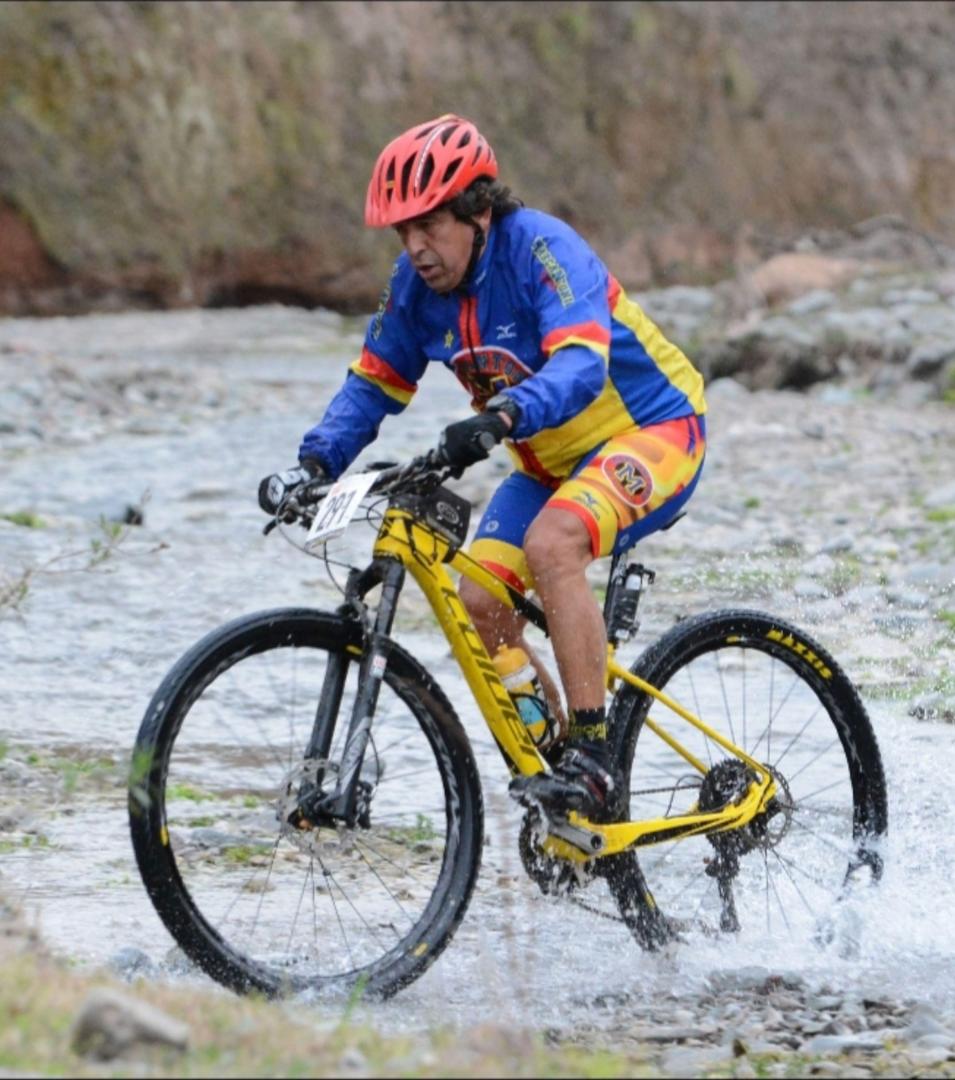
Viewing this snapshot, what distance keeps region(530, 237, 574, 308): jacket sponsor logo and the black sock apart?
101cm

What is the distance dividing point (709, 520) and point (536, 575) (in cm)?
760

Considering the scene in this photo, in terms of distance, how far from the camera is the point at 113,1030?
3.78 m

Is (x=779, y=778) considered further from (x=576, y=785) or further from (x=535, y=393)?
(x=535, y=393)

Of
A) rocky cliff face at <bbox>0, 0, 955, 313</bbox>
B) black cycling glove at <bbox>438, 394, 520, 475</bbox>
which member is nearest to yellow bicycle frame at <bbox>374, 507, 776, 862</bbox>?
black cycling glove at <bbox>438, 394, 520, 475</bbox>

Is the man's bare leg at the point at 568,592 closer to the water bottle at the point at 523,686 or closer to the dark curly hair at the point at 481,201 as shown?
the water bottle at the point at 523,686

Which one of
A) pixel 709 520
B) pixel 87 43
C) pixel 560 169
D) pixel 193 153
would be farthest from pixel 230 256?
pixel 709 520

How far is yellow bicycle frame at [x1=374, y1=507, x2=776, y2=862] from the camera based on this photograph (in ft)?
17.2

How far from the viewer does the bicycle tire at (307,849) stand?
4.92m

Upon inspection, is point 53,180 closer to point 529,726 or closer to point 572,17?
point 572,17

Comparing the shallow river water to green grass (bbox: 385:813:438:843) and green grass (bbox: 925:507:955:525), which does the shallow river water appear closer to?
green grass (bbox: 385:813:438:843)

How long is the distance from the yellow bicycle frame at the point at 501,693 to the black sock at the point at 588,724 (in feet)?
0.37

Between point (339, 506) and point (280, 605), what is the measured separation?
5944mm

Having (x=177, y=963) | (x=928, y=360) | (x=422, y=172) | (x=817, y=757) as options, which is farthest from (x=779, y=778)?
(x=928, y=360)

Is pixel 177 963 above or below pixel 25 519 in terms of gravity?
below
